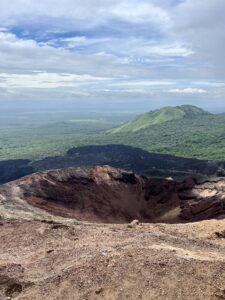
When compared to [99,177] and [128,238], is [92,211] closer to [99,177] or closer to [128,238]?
[99,177]

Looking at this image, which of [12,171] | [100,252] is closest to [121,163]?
[12,171]

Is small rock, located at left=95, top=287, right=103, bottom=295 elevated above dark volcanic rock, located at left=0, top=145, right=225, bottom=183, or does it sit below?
above

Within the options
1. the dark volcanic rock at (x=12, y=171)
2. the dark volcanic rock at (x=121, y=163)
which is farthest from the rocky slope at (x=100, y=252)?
the dark volcanic rock at (x=12, y=171)

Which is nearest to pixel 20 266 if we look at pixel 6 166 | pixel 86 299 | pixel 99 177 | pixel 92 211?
pixel 86 299

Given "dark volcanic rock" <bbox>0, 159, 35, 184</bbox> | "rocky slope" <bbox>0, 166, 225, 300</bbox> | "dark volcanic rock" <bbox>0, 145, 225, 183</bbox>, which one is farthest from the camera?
"dark volcanic rock" <bbox>0, 159, 35, 184</bbox>

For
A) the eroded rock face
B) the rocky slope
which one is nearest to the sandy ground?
the rocky slope

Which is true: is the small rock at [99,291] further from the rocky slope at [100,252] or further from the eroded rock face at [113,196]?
the eroded rock face at [113,196]

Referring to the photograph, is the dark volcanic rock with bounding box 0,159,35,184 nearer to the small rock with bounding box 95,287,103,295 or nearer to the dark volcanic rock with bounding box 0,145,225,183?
the dark volcanic rock with bounding box 0,145,225,183
